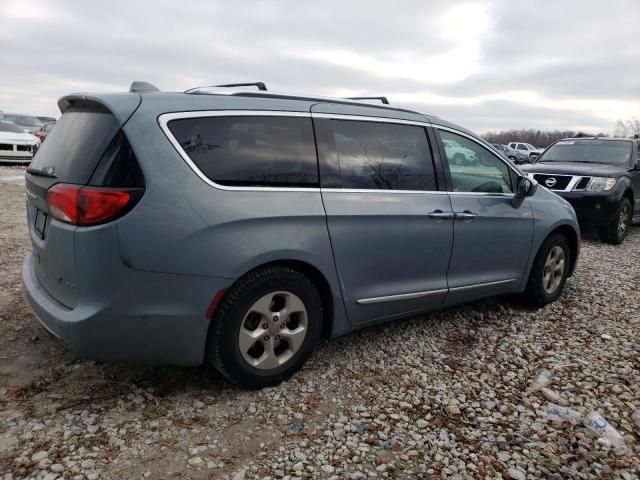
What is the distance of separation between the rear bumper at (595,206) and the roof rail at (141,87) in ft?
23.0

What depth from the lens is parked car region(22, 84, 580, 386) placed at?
8.06 feet

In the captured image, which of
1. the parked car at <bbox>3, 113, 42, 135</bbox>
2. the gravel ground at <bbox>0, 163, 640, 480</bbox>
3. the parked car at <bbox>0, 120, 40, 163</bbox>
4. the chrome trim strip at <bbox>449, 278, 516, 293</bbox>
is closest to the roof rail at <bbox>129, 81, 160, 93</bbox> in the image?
the gravel ground at <bbox>0, 163, 640, 480</bbox>

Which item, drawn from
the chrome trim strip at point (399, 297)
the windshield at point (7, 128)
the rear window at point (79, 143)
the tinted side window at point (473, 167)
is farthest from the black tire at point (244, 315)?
the windshield at point (7, 128)

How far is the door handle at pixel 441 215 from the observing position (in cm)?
352

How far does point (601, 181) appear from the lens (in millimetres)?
7906

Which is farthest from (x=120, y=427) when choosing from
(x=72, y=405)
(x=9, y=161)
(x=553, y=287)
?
(x=9, y=161)

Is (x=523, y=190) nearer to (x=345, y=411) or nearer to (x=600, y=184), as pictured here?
(x=345, y=411)

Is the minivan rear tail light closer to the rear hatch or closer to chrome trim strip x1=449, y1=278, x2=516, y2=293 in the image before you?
the rear hatch

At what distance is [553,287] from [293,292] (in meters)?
3.10

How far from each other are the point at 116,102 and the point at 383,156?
1708 millimetres

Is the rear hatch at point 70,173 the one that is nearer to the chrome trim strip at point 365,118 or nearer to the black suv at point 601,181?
the chrome trim strip at point 365,118

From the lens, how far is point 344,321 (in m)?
3.21

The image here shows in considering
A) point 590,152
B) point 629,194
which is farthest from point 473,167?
point 590,152

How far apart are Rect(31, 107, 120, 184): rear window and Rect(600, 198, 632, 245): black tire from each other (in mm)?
7909
